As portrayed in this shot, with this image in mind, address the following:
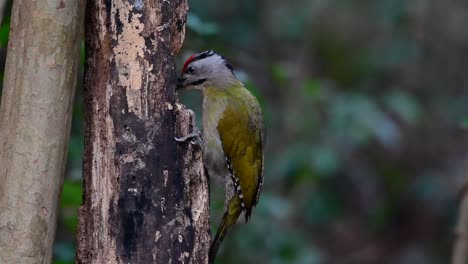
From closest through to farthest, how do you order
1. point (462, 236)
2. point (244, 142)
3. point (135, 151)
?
point (135, 151) → point (244, 142) → point (462, 236)

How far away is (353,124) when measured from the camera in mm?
7945

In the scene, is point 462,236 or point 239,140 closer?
point 239,140

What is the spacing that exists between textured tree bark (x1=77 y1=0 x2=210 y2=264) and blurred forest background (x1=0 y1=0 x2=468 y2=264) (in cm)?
256

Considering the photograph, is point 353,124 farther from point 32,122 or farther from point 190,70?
point 32,122

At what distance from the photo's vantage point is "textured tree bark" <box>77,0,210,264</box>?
4.04 metres

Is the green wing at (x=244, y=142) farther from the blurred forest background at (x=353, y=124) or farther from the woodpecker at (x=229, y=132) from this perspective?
Result: the blurred forest background at (x=353, y=124)

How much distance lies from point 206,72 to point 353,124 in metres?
2.67

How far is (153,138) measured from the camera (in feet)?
13.6

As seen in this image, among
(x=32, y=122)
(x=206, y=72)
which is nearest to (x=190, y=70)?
(x=206, y=72)

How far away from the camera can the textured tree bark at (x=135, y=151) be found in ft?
13.3

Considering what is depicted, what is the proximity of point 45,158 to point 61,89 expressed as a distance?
28 centimetres

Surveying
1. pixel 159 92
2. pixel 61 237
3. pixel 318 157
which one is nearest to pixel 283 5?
pixel 318 157

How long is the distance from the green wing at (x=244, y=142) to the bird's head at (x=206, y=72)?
115mm

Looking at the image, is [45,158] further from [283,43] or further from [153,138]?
[283,43]
